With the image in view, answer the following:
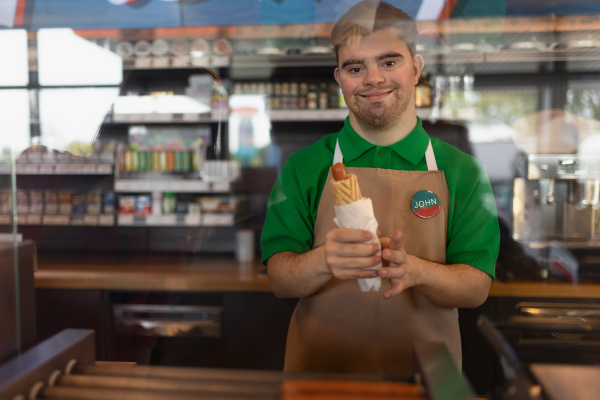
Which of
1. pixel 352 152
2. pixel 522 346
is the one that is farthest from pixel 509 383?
pixel 522 346

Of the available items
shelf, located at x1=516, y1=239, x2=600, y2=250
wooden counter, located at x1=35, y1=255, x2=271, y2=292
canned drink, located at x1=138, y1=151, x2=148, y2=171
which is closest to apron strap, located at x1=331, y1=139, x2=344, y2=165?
wooden counter, located at x1=35, y1=255, x2=271, y2=292

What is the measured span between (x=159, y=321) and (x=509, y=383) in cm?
119

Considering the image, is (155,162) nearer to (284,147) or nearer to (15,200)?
(284,147)

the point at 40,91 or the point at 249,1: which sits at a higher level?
the point at 249,1

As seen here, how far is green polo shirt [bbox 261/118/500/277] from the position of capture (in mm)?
956

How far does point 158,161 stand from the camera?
2.00m

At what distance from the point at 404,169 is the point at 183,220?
4.02 ft

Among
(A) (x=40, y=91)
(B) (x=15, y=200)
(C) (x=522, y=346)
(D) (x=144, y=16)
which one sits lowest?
(C) (x=522, y=346)

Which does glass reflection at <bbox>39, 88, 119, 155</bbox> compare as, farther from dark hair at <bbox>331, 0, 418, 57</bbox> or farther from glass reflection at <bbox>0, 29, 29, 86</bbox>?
dark hair at <bbox>331, 0, 418, 57</bbox>

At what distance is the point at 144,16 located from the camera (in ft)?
2.47

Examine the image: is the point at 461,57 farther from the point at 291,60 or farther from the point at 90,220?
the point at 90,220

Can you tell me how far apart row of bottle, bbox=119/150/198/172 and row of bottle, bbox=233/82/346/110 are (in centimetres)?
51

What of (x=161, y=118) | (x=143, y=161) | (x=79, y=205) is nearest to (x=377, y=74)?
(x=79, y=205)

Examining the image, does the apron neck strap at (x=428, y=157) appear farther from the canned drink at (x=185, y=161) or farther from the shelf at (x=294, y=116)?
the shelf at (x=294, y=116)
